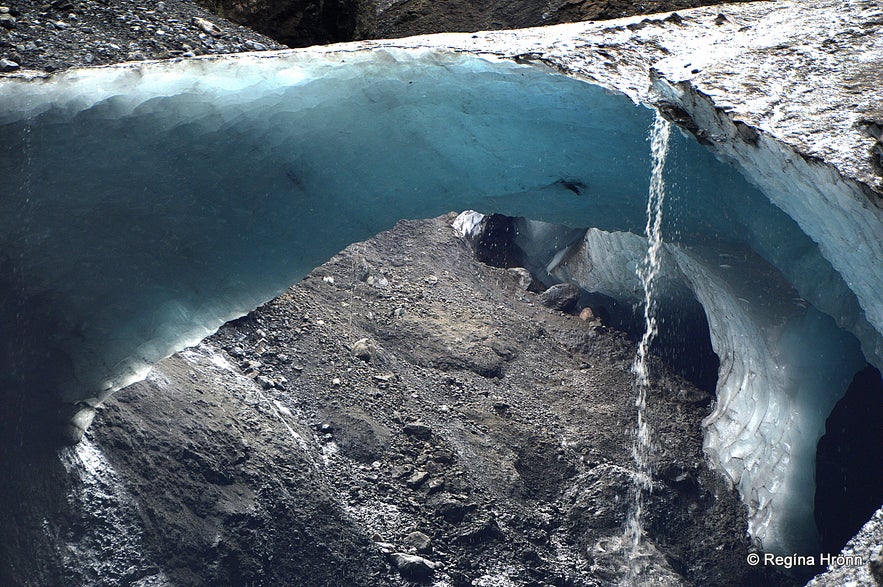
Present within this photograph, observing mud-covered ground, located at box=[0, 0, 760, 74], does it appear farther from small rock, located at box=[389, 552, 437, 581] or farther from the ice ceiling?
small rock, located at box=[389, 552, 437, 581]

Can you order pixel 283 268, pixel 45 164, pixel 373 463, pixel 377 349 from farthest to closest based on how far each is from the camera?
pixel 377 349, pixel 373 463, pixel 283 268, pixel 45 164

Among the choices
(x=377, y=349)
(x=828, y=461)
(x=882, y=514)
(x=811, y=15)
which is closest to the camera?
(x=882, y=514)

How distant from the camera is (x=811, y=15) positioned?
3342 mm

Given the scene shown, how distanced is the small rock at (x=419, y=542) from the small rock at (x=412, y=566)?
0.06 meters

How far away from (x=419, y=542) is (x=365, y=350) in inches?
57.9

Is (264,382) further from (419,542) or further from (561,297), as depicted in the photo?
(561,297)

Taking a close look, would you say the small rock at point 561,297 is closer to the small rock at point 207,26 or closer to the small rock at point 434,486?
the small rock at point 434,486

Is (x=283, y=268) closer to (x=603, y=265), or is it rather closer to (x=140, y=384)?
(x=140, y=384)

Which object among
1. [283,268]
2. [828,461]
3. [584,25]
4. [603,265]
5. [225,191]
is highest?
[584,25]

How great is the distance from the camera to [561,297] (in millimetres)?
6016

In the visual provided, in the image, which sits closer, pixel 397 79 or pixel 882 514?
pixel 882 514

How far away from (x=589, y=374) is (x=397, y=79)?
2950 millimetres

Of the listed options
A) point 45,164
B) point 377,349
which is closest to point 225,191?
point 45,164

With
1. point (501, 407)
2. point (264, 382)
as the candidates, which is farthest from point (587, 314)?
point (264, 382)
